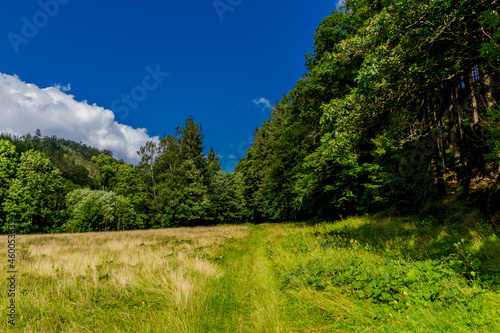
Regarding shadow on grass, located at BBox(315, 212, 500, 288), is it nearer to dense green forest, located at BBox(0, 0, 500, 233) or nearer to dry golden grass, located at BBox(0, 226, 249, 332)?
dense green forest, located at BBox(0, 0, 500, 233)

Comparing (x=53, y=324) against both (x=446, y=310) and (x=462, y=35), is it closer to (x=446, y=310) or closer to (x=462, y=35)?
(x=446, y=310)

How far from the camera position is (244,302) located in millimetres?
4992

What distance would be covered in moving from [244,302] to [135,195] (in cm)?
4220

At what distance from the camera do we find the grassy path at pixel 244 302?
12.8 ft

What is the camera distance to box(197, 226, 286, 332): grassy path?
12.8 ft

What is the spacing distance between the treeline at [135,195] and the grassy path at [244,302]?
31679 millimetres

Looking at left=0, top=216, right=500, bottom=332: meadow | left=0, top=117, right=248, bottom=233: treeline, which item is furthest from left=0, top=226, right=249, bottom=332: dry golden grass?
left=0, top=117, right=248, bottom=233: treeline

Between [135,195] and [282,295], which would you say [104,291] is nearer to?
[282,295]

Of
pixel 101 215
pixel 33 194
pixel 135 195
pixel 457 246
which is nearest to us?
pixel 457 246

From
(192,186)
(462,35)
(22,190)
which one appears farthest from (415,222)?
(22,190)

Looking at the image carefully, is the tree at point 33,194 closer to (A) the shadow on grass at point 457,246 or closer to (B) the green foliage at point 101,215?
(B) the green foliage at point 101,215

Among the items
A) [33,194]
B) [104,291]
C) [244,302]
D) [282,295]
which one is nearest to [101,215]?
[33,194]

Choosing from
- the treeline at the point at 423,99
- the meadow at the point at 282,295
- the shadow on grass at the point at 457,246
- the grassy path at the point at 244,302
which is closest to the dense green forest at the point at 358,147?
the treeline at the point at 423,99

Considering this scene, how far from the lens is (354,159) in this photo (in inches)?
626
